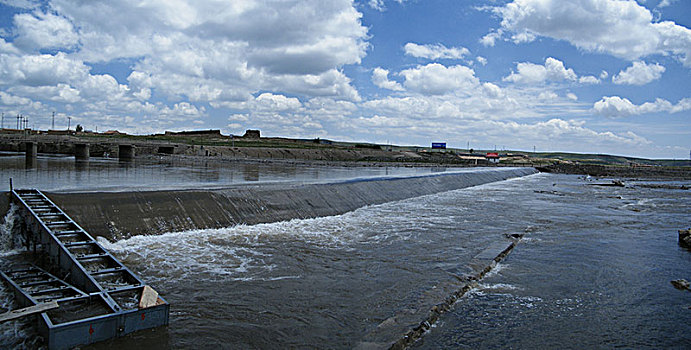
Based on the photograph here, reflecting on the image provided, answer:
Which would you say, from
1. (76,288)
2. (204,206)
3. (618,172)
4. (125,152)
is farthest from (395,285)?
(618,172)

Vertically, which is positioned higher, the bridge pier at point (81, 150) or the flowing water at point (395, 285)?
the bridge pier at point (81, 150)

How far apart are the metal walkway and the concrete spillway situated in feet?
4.03

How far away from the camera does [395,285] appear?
9547 millimetres

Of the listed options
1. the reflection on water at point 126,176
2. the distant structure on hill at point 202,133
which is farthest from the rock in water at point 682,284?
the distant structure on hill at point 202,133

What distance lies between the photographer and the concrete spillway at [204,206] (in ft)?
40.7

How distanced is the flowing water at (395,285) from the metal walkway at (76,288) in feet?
0.94

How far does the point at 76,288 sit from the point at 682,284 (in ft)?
42.4

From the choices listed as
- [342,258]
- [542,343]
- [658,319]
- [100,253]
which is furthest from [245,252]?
[658,319]

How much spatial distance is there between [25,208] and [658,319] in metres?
14.5

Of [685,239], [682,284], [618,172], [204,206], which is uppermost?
[618,172]

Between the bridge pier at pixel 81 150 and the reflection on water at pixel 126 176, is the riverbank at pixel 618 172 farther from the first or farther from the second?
the bridge pier at pixel 81 150

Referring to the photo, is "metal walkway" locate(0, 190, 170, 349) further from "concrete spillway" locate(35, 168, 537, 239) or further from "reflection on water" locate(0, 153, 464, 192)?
"reflection on water" locate(0, 153, 464, 192)

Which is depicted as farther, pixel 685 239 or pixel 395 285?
pixel 685 239

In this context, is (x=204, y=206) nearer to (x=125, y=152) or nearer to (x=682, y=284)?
(x=682, y=284)
